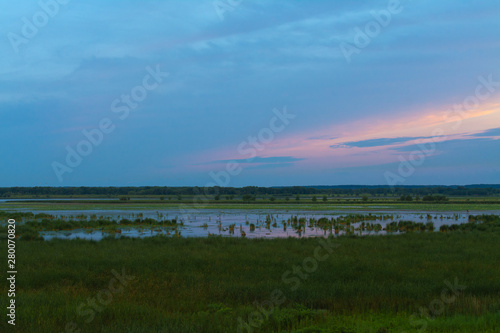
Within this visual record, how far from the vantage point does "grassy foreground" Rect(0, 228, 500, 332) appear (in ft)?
25.8

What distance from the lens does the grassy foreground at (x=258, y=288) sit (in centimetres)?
788

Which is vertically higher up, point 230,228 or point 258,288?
point 258,288

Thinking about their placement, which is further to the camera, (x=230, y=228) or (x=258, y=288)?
(x=230, y=228)

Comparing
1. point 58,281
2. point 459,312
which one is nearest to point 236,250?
point 58,281

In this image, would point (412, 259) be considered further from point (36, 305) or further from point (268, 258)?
point (36, 305)

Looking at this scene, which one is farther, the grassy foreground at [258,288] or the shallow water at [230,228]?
the shallow water at [230,228]

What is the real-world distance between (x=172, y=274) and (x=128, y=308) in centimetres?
402

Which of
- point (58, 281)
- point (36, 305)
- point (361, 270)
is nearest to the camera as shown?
point (36, 305)

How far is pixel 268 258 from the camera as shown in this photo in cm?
1547

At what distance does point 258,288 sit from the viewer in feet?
35.8

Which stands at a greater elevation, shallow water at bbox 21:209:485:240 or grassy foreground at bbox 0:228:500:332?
grassy foreground at bbox 0:228:500:332

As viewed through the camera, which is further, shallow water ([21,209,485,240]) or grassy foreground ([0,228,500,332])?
shallow water ([21,209,485,240])

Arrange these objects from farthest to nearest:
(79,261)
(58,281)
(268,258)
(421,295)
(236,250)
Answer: (236,250) < (268,258) < (79,261) < (58,281) < (421,295)

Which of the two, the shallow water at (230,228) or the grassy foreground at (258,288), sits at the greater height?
the grassy foreground at (258,288)
